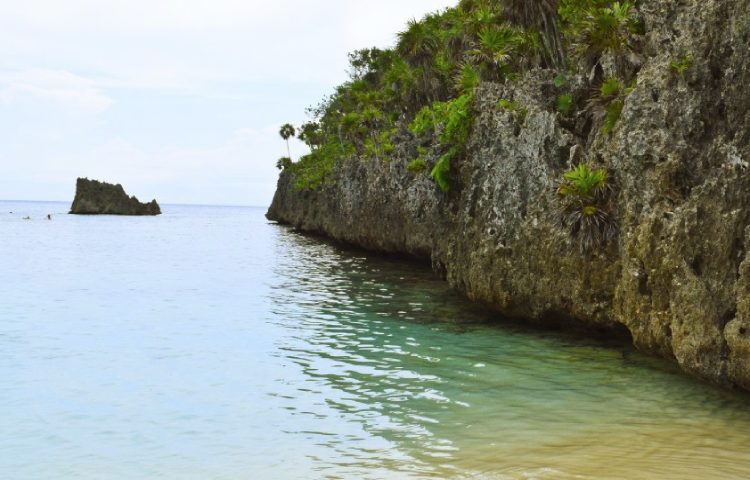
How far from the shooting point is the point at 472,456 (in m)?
8.52

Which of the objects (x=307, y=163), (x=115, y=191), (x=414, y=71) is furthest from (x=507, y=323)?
(x=115, y=191)

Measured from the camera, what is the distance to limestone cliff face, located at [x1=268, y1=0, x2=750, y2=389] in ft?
35.5

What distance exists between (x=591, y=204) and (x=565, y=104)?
4552mm

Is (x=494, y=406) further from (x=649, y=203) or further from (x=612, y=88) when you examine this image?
(x=612, y=88)

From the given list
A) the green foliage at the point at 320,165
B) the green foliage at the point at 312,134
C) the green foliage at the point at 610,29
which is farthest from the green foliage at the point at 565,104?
the green foliage at the point at 312,134

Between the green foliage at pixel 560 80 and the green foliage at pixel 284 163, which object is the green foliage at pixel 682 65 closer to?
the green foliage at pixel 560 80

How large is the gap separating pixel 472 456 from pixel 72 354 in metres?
10.3

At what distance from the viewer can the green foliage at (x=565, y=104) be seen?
18.2 meters

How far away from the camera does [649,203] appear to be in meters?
12.6

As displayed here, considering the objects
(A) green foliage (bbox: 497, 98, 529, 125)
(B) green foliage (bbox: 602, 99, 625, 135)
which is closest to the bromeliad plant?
(B) green foliage (bbox: 602, 99, 625, 135)

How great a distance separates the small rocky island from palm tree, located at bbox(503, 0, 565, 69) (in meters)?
110

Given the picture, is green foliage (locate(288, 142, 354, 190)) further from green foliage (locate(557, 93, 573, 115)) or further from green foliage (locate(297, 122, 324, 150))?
green foliage (locate(557, 93, 573, 115))

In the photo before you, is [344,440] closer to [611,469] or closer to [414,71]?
[611,469]

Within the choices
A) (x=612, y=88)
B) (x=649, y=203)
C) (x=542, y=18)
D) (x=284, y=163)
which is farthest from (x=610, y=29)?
(x=284, y=163)
